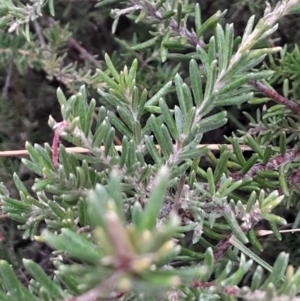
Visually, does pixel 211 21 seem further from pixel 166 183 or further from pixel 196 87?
pixel 166 183

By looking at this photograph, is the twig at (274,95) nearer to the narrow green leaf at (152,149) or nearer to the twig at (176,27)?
the twig at (176,27)

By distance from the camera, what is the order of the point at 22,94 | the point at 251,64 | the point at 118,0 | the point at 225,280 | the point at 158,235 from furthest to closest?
the point at 22,94
the point at 118,0
the point at 251,64
the point at 225,280
the point at 158,235

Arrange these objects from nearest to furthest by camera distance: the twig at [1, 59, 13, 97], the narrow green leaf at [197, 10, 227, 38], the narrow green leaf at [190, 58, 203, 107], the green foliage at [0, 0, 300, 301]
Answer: the green foliage at [0, 0, 300, 301] < the narrow green leaf at [190, 58, 203, 107] < the narrow green leaf at [197, 10, 227, 38] < the twig at [1, 59, 13, 97]

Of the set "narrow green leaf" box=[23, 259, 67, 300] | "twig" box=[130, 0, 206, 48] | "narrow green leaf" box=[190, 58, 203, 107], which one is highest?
"twig" box=[130, 0, 206, 48]

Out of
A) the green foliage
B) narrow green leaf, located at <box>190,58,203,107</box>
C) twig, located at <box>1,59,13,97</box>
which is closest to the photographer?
the green foliage

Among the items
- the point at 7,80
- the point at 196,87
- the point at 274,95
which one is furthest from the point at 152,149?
the point at 7,80

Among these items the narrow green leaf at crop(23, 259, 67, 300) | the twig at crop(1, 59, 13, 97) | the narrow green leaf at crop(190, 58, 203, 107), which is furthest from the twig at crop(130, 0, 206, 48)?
the twig at crop(1, 59, 13, 97)

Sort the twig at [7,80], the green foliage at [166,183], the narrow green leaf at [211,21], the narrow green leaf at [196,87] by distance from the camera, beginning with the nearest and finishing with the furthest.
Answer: the green foliage at [166,183] → the narrow green leaf at [196,87] → the narrow green leaf at [211,21] → the twig at [7,80]

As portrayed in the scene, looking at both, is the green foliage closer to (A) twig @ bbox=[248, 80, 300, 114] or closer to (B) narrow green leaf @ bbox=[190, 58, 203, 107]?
(B) narrow green leaf @ bbox=[190, 58, 203, 107]

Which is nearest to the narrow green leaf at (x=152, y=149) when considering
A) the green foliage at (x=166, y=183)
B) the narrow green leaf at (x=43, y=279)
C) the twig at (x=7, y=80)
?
the green foliage at (x=166, y=183)

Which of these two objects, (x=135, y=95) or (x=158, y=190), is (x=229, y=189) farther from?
(x=158, y=190)

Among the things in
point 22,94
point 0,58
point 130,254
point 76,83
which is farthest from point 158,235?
point 22,94
